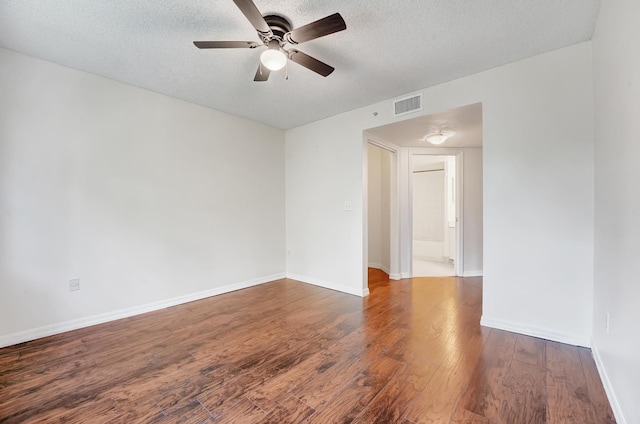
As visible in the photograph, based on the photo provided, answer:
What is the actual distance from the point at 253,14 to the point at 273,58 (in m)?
0.36

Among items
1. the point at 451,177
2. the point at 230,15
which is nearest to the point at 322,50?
the point at 230,15

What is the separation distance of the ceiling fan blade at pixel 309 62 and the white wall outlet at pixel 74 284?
2.91 meters

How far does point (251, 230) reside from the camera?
414cm

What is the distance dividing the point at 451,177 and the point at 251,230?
14.3 ft

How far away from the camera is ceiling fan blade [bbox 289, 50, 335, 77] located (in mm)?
2057

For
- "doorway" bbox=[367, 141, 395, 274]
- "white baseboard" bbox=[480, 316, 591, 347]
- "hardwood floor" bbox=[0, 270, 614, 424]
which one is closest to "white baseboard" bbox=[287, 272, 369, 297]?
"hardwood floor" bbox=[0, 270, 614, 424]

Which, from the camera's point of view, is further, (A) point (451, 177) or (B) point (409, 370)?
(A) point (451, 177)

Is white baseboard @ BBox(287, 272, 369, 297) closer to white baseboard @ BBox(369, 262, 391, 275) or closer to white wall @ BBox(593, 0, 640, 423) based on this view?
white baseboard @ BBox(369, 262, 391, 275)

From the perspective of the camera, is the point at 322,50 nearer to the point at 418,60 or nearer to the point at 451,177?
the point at 418,60

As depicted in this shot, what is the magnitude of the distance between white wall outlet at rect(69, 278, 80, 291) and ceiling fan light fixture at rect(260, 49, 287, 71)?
2722 mm

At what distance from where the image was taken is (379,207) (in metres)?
5.30

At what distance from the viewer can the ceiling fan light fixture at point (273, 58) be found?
76.8 inches

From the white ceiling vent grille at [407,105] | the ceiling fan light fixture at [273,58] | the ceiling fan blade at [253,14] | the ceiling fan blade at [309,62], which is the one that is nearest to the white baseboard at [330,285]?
the white ceiling vent grille at [407,105]

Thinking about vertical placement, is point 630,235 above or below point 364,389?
above
